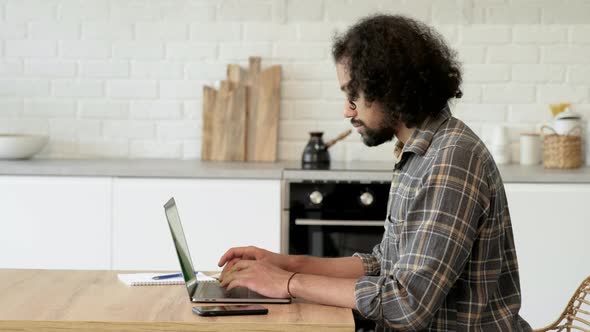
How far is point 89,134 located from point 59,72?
38cm

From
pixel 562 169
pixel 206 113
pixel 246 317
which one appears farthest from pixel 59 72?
pixel 246 317

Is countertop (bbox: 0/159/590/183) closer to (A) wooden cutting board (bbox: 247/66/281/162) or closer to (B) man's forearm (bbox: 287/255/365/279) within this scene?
(A) wooden cutting board (bbox: 247/66/281/162)

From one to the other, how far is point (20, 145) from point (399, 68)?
268 cm

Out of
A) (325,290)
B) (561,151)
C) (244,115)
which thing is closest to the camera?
(325,290)

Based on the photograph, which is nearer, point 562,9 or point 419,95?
point 419,95

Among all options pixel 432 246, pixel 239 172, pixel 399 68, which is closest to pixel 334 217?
pixel 239 172

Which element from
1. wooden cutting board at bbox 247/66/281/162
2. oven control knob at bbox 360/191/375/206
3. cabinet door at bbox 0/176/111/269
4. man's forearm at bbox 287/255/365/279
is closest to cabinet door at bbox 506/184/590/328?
oven control knob at bbox 360/191/375/206

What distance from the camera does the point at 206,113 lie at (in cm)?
459

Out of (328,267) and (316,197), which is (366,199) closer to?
(316,197)

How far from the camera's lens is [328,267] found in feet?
8.37

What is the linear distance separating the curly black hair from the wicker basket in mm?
2179

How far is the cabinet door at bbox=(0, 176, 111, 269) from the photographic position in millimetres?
4016

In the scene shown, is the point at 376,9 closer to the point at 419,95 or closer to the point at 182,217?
the point at 182,217

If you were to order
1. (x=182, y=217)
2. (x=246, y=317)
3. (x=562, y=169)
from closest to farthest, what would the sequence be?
(x=246, y=317), (x=182, y=217), (x=562, y=169)
